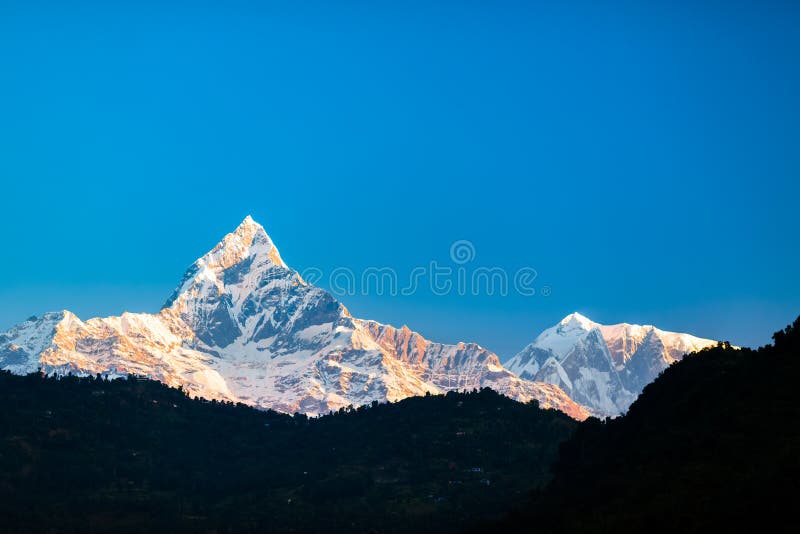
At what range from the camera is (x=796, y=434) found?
602 feet

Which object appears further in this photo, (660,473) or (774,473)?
(660,473)

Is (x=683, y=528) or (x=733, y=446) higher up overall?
(x=733, y=446)

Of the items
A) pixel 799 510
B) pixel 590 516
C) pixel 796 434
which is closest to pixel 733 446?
pixel 796 434

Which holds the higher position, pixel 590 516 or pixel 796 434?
pixel 796 434

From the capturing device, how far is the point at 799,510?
147750mm

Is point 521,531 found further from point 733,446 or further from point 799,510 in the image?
point 799,510

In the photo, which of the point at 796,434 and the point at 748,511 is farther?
the point at 796,434

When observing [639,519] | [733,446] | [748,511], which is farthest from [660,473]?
[748,511]

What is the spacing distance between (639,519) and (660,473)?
25.1m

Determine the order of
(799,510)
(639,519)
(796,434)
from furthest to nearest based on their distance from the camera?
1. (796,434)
2. (639,519)
3. (799,510)

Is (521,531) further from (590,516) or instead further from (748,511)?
(748,511)

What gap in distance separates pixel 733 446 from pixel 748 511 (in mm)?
36564

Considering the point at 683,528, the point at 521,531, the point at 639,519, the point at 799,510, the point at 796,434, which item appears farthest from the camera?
the point at 521,531

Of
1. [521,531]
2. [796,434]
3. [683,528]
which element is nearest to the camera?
[683,528]
